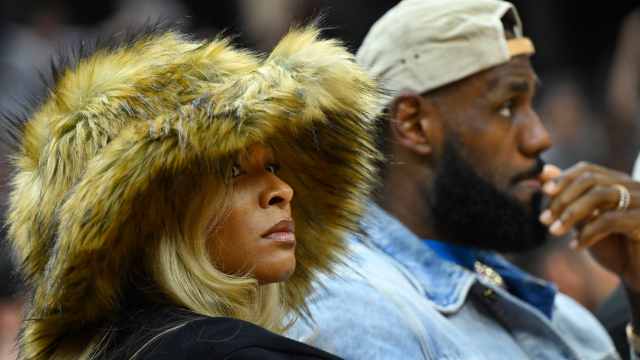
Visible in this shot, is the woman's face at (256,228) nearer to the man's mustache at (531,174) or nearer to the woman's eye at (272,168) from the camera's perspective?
the woman's eye at (272,168)

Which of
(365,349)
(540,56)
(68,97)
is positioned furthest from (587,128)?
(68,97)

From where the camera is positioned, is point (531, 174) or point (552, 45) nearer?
point (531, 174)

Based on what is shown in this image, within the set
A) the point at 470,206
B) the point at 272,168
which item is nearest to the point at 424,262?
the point at 470,206

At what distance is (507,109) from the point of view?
3.53 meters

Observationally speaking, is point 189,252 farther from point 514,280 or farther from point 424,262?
point 514,280

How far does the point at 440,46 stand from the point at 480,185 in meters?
0.38

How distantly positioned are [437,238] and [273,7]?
563 centimetres

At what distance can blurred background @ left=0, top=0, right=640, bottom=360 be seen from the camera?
669cm

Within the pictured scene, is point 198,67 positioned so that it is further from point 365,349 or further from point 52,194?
point 365,349

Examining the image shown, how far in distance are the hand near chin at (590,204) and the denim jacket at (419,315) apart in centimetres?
23

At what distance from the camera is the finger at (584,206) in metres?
3.37

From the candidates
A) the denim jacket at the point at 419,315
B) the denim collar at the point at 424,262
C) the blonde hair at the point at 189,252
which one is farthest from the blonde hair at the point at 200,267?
the denim collar at the point at 424,262

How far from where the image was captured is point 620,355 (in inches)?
143

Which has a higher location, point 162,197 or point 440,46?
point 162,197
